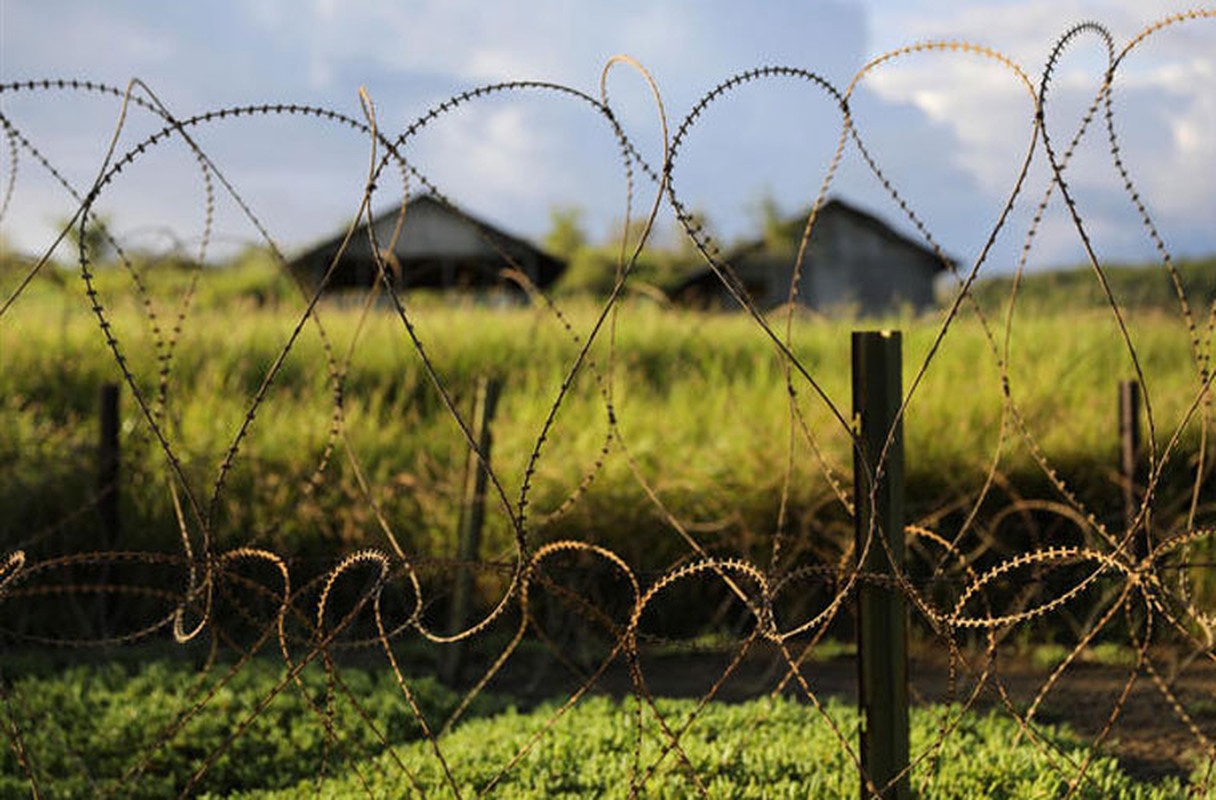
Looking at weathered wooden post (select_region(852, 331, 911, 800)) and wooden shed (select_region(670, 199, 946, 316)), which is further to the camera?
wooden shed (select_region(670, 199, 946, 316))

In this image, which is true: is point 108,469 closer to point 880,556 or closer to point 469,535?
point 469,535

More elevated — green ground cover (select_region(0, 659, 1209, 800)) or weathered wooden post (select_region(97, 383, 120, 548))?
weathered wooden post (select_region(97, 383, 120, 548))

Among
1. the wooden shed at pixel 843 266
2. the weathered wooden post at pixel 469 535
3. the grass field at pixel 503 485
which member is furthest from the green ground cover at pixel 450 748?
the wooden shed at pixel 843 266

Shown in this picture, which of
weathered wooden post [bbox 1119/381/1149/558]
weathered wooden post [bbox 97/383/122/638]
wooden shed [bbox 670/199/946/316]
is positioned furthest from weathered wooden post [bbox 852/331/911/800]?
wooden shed [bbox 670/199/946/316]

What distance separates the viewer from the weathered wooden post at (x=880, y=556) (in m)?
3.43

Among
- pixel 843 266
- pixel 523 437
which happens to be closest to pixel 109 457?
pixel 523 437

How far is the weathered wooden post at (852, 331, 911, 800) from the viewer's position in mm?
3430

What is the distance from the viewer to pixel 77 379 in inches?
402

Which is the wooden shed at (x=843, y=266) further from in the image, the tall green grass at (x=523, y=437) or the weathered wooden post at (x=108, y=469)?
the weathered wooden post at (x=108, y=469)

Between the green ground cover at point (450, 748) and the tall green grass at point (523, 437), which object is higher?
the tall green grass at point (523, 437)

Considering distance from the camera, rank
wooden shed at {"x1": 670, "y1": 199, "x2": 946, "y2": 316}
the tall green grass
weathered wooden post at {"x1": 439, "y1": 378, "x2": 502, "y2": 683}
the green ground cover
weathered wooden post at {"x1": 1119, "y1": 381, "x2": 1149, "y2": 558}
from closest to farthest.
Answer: the green ground cover, weathered wooden post at {"x1": 439, "y1": 378, "x2": 502, "y2": 683}, weathered wooden post at {"x1": 1119, "y1": 381, "x2": 1149, "y2": 558}, the tall green grass, wooden shed at {"x1": 670, "y1": 199, "x2": 946, "y2": 316}

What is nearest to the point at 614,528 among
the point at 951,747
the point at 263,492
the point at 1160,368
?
the point at 263,492

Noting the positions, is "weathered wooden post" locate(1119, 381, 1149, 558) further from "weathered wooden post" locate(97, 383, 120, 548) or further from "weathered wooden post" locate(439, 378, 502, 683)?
"weathered wooden post" locate(97, 383, 120, 548)

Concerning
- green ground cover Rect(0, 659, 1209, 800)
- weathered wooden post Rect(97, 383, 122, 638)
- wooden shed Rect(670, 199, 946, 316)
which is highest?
wooden shed Rect(670, 199, 946, 316)
